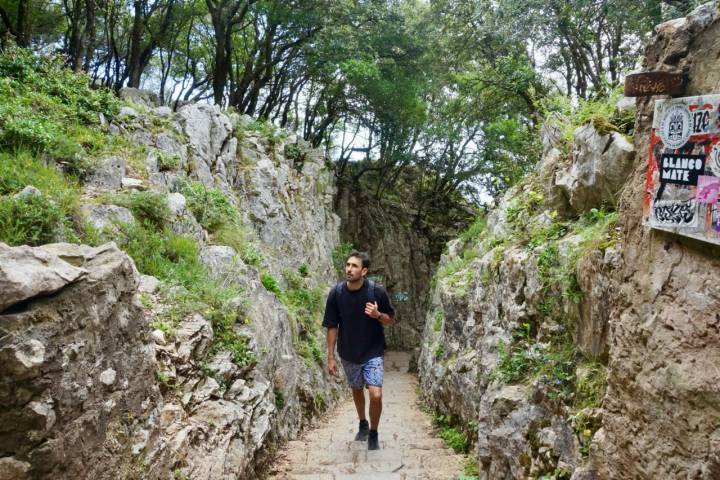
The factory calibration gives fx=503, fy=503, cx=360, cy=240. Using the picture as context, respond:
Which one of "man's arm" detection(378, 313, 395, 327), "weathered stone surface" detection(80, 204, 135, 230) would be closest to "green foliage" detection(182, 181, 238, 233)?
"weathered stone surface" detection(80, 204, 135, 230)

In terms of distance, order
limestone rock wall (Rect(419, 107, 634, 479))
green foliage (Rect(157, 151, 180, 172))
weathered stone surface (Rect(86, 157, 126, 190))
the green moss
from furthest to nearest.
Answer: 1. the green moss
2. green foliage (Rect(157, 151, 180, 172))
3. weathered stone surface (Rect(86, 157, 126, 190))
4. limestone rock wall (Rect(419, 107, 634, 479))

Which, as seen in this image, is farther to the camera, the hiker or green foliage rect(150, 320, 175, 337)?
the hiker

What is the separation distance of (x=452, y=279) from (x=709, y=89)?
767 centimetres

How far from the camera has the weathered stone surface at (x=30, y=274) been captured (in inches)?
99.6

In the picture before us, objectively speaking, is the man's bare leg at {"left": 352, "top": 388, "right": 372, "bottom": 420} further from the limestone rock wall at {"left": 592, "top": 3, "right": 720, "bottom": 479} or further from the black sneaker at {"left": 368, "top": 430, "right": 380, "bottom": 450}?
the limestone rock wall at {"left": 592, "top": 3, "right": 720, "bottom": 479}

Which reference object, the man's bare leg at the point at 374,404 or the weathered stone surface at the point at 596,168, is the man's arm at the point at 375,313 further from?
the weathered stone surface at the point at 596,168

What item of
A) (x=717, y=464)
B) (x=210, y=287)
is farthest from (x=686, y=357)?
(x=210, y=287)

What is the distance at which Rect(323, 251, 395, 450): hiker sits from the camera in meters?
5.17

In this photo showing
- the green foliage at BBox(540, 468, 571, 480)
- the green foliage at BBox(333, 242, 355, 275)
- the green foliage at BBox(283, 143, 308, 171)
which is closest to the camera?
the green foliage at BBox(540, 468, 571, 480)

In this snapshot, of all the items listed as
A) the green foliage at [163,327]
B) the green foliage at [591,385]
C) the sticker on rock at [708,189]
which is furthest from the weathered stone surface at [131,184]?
the sticker on rock at [708,189]

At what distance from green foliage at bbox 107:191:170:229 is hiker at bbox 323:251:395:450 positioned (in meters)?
2.91

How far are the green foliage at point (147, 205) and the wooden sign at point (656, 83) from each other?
5.64 metres

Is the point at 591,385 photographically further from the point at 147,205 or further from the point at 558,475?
the point at 147,205

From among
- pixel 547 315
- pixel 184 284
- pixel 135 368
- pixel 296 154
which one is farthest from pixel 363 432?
pixel 296 154
